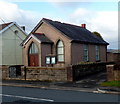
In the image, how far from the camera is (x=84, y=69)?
21.2 m

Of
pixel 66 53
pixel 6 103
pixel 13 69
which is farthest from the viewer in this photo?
pixel 66 53

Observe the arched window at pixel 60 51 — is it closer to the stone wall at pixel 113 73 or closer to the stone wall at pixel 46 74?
the stone wall at pixel 46 74

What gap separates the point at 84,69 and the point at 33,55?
331 inches

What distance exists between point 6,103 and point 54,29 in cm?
1763

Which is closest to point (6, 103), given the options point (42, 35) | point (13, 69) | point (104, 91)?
point (104, 91)

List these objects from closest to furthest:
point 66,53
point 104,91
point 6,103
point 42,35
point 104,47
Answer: point 6,103 → point 104,91 → point 66,53 → point 42,35 → point 104,47

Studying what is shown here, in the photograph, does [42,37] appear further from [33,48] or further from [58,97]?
[58,97]

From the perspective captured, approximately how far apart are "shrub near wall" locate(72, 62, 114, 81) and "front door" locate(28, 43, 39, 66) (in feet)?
23.7

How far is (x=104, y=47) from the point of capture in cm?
3344

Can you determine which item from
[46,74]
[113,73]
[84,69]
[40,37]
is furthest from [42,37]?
[113,73]

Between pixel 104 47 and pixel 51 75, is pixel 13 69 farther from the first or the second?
pixel 104 47

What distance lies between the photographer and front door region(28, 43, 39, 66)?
2711 centimetres

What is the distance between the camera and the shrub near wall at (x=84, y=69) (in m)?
19.8

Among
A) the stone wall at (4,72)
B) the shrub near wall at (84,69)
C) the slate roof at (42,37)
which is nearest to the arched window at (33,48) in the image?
the slate roof at (42,37)
